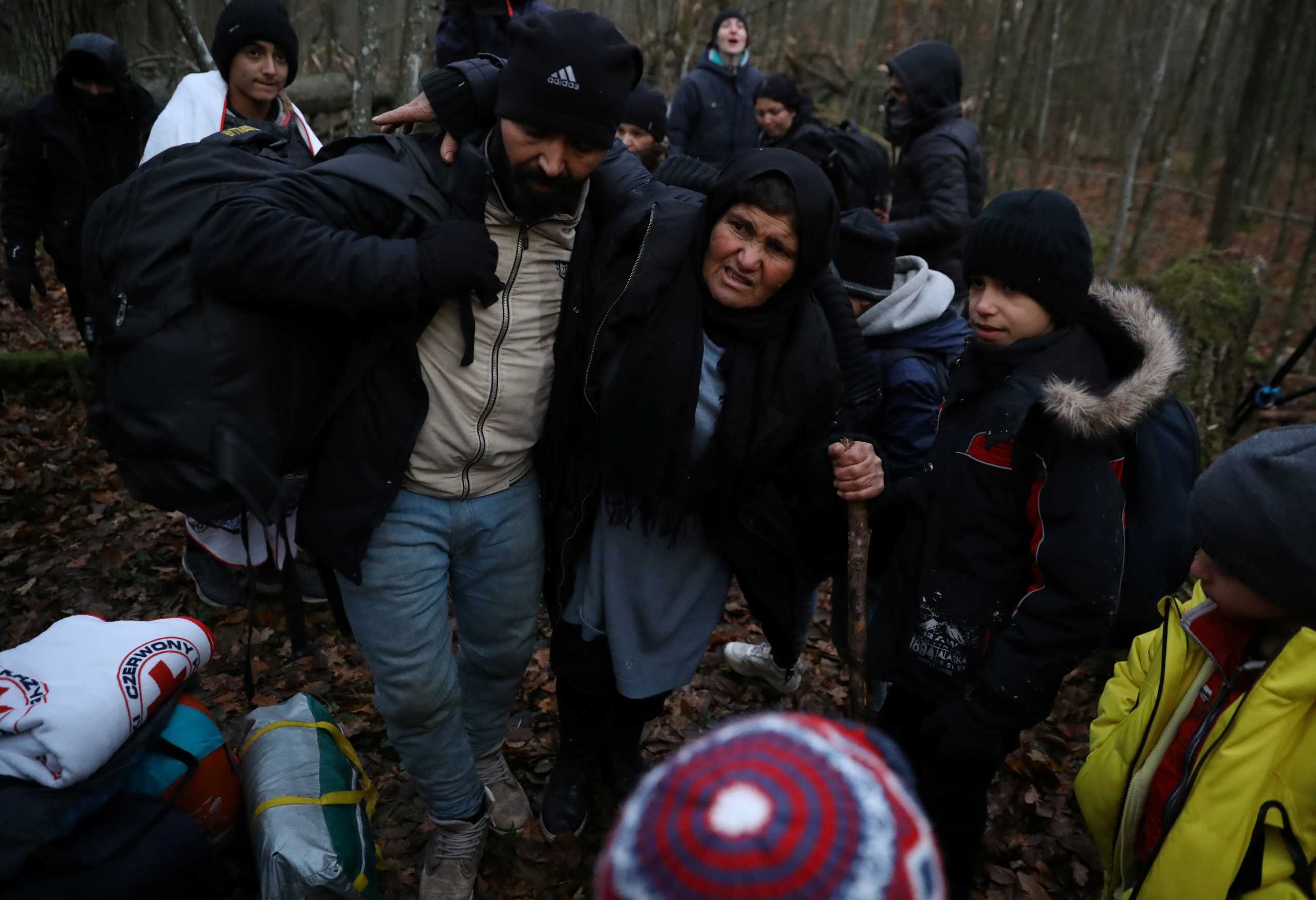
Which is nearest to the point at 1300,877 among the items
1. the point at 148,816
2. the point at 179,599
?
the point at 148,816

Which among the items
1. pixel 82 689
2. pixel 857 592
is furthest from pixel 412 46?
pixel 857 592

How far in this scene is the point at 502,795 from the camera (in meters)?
3.32

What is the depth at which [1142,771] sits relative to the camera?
7.21 feet

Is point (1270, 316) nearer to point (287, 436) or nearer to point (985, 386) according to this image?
point (985, 386)

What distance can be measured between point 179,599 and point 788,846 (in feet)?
14.8

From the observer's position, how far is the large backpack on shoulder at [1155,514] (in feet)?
7.89

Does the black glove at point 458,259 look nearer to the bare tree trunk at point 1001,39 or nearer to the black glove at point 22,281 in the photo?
the black glove at point 22,281

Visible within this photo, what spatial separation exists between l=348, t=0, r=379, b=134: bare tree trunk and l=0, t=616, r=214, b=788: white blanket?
4261 millimetres

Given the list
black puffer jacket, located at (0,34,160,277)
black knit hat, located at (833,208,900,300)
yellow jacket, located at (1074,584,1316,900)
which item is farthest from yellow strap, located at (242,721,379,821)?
black puffer jacket, located at (0,34,160,277)

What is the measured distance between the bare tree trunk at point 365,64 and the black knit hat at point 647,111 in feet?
6.18

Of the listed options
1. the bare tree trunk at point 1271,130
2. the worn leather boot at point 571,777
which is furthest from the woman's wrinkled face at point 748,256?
the bare tree trunk at point 1271,130

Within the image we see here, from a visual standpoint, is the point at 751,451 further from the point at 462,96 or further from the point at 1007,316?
the point at 462,96

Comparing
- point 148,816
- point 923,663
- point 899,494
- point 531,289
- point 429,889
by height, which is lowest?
point 429,889

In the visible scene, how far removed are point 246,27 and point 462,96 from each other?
2.50m
